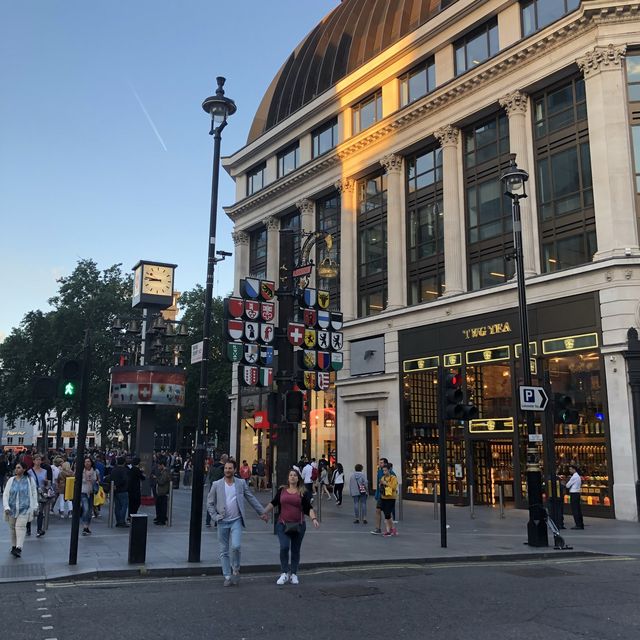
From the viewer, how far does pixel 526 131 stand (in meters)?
27.5

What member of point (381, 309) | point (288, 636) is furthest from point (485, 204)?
point (288, 636)

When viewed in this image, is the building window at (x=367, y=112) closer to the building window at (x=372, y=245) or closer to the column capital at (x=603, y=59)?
the building window at (x=372, y=245)

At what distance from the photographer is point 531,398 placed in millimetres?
15680

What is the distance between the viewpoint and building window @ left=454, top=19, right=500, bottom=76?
2952 centimetres

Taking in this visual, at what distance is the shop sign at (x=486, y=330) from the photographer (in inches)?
1067

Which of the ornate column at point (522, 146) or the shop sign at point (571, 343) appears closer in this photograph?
the shop sign at point (571, 343)

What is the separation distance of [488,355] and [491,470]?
4748 millimetres

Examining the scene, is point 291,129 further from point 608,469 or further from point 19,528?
point 19,528

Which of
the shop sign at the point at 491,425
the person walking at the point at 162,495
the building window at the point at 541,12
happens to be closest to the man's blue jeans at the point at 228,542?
the person walking at the point at 162,495

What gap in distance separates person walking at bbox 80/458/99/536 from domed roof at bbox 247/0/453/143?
2636cm

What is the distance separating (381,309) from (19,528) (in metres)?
24.5

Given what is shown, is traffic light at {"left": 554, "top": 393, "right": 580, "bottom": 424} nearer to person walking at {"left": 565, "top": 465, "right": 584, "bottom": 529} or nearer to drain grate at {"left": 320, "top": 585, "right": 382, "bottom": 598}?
person walking at {"left": 565, "top": 465, "right": 584, "bottom": 529}

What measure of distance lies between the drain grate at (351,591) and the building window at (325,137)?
101 feet

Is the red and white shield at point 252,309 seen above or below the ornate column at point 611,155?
below
